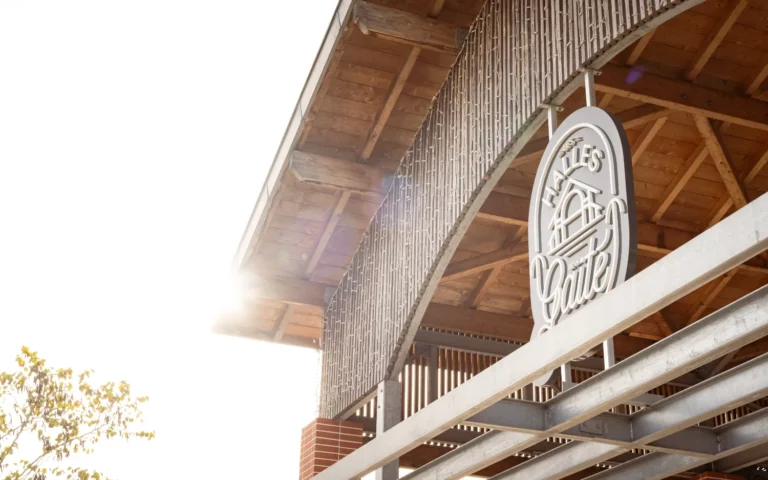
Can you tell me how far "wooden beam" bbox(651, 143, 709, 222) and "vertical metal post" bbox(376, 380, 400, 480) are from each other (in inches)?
155

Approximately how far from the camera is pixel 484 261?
34.7 ft

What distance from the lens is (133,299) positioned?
624 inches

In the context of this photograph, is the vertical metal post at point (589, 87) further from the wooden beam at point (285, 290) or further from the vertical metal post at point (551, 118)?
the wooden beam at point (285, 290)

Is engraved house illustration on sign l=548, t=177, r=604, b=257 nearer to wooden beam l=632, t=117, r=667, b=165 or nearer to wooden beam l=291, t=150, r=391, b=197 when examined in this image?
wooden beam l=291, t=150, r=391, b=197

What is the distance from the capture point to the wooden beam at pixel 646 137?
32.0 ft

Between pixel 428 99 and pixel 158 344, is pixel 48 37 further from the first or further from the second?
pixel 428 99

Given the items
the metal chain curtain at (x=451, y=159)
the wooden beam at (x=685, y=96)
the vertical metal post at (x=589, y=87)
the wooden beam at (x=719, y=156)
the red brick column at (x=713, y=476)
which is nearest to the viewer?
the vertical metal post at (x=589, y=87)

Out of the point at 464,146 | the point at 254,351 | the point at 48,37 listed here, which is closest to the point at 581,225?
the point at 464,146

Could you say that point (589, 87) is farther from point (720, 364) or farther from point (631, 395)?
point (720, 364)

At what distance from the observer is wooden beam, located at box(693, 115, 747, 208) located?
365 inches

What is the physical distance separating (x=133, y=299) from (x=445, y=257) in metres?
9.33

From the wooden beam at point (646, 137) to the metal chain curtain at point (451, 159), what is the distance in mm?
2612

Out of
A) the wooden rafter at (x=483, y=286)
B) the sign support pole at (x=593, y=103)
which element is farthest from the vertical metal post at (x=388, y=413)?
the wooden rafter at (x=483, y=286)

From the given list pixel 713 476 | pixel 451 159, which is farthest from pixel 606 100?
pixel 713 476
